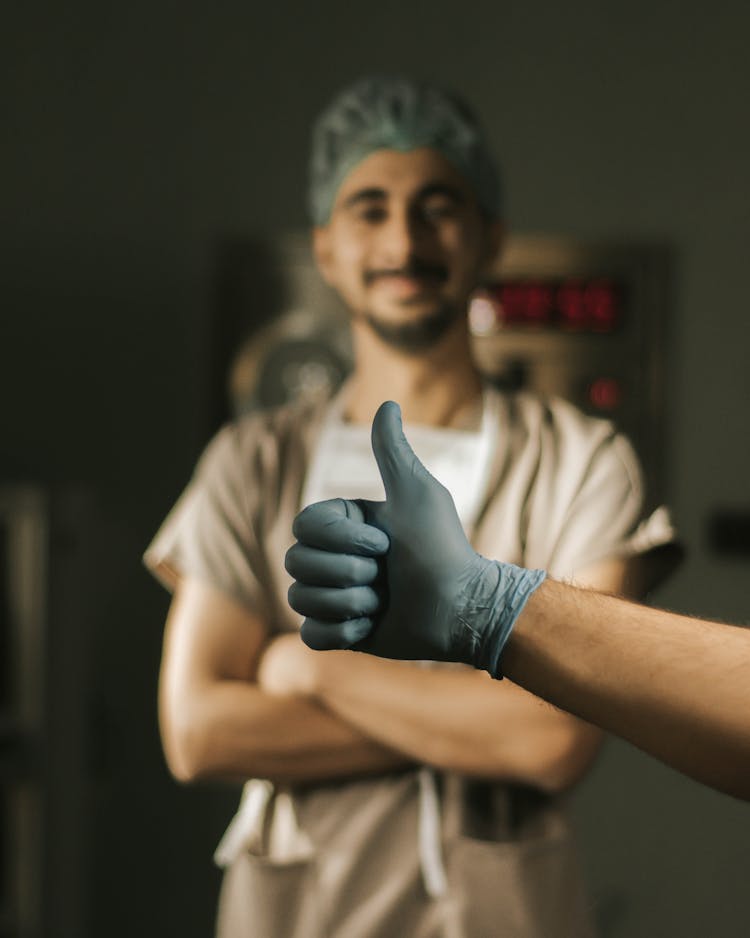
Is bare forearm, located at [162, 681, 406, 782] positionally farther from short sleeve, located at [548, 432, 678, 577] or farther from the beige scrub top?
short sleeve, located at [548, 432, 678, 577]

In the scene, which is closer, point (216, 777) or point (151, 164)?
point (216, 777)

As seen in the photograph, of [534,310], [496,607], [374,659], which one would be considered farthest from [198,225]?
[496,607]

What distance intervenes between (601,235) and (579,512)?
1.97 feet

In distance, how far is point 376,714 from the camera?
1.83 ft

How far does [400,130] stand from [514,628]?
0.95 ft

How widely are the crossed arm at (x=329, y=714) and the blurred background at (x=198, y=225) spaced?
48 centimetres

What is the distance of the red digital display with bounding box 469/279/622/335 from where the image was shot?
3.47ft

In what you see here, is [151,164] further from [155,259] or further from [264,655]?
[264,655]

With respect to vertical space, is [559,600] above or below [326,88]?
below

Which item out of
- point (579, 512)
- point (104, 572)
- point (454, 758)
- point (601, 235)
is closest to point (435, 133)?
point (579, 512)

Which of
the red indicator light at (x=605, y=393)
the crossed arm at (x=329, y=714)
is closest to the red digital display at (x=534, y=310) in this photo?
the red indicator light at (x=605, y=393)

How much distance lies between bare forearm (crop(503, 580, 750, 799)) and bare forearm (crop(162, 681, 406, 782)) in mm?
170

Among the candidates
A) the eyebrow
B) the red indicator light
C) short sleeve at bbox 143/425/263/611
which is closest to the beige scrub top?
short sleeve at bbox 143/425/263/611

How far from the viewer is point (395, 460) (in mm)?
423
